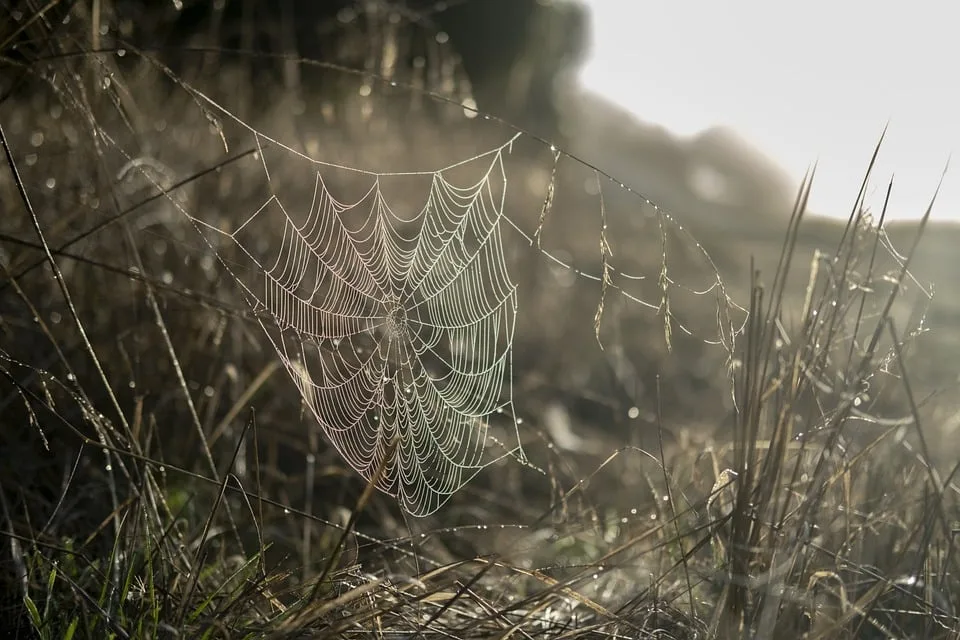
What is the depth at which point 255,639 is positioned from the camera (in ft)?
5.44

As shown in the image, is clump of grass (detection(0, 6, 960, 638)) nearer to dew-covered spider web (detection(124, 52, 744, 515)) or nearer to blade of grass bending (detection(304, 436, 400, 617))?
blade of grass bending (detection(304, 436, 400, 617))

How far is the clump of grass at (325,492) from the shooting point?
1.67 metres

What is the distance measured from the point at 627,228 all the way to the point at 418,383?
7901mm

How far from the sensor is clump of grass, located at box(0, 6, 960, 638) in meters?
1.67

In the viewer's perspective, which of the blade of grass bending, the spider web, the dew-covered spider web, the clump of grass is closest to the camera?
the blade of grass bending

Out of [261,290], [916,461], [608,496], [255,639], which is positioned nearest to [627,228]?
[608,496]

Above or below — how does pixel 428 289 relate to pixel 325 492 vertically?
above

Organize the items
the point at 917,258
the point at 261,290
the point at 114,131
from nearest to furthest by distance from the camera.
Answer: the point at 261,290 < the point at 114,131 < the point at 917,258

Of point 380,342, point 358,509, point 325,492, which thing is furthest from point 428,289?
point 358,509

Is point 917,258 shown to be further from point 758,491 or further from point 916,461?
point 758,491

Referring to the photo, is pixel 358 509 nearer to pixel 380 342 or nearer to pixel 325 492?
pixel 380 342

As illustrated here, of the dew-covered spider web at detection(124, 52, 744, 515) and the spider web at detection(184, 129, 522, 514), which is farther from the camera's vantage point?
the spider web at detection(184, 129, 522, 514)

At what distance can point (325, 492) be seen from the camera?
352 cm

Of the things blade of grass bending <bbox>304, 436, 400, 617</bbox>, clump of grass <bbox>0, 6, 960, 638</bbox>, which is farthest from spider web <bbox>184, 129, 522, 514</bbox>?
blade of grass bending <bbox>304, 436, 400, 617</bbox>
